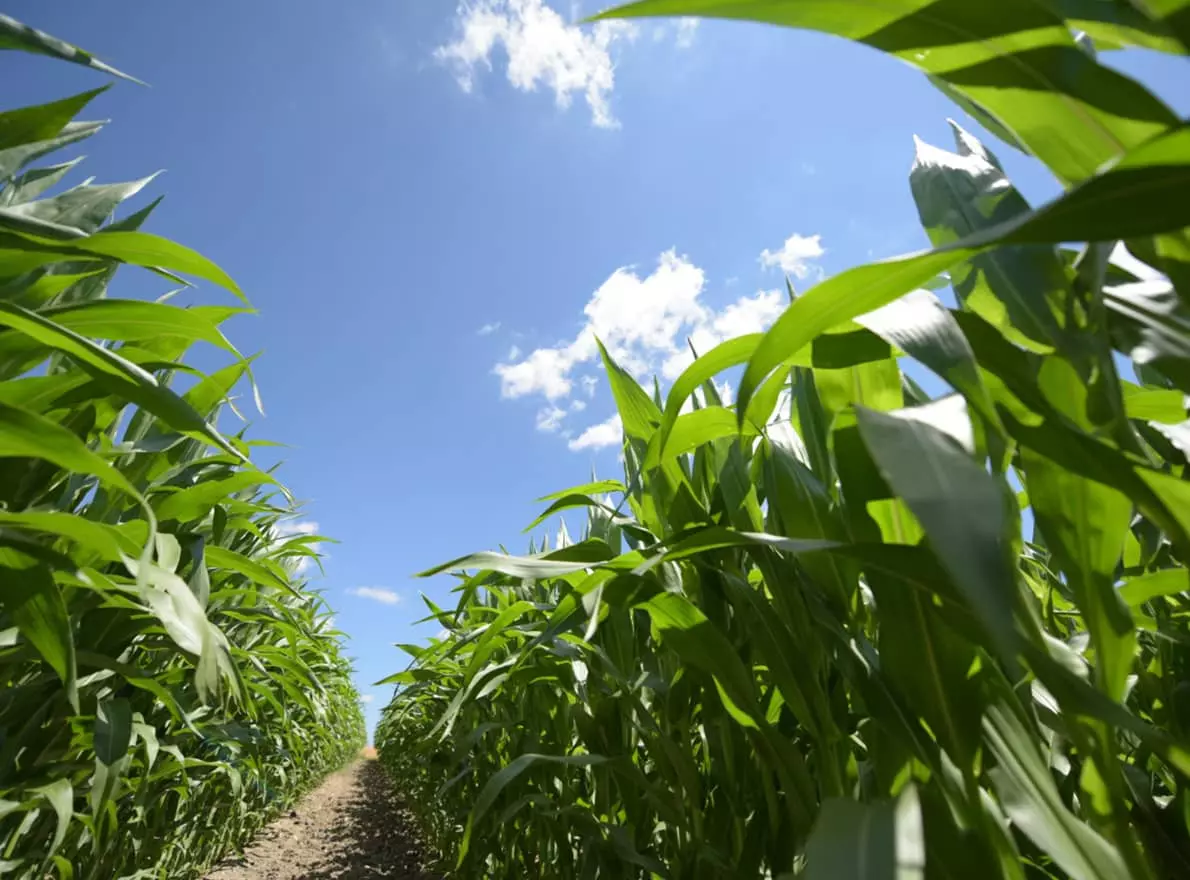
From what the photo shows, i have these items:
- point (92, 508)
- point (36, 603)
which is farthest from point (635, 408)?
point (92, 508)

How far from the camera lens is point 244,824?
3.80 meters

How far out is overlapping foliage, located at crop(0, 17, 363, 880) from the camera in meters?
0.48

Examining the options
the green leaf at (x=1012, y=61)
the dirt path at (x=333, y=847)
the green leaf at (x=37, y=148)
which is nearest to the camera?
the green leaf at (x=1012, y=61)

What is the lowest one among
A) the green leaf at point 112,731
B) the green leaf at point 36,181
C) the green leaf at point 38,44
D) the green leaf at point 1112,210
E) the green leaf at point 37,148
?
the green leaf at point 112,731

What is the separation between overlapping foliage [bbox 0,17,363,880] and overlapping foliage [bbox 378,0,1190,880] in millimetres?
284

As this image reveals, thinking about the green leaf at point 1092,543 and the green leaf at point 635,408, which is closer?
the green leaf at point 1092,543

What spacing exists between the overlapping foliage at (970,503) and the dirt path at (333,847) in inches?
128

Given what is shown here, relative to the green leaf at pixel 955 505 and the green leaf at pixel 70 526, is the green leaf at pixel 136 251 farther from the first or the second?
the green leaf at pixel 955 505

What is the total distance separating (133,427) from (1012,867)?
1.09 metres

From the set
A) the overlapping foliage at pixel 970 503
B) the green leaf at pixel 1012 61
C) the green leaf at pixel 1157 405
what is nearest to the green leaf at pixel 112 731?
the overlapping foliage at pixel 970 503

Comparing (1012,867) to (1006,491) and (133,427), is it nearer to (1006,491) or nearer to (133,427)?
(1006,491)

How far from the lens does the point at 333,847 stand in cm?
440

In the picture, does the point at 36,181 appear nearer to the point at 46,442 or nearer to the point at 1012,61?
the point at 46,442

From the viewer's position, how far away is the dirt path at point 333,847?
3402 mm
